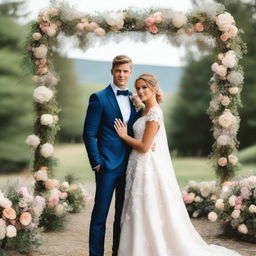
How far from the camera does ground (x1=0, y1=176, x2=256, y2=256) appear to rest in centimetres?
518

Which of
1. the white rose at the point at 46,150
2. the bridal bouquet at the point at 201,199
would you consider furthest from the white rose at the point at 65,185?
the bridal bouquet at the point at 201,199

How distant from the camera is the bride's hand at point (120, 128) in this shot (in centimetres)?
412

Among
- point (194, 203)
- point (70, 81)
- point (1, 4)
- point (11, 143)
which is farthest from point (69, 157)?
point (194, 203)

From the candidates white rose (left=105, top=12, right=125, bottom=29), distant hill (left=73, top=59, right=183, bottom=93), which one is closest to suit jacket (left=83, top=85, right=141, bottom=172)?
white rose (left=105, top=12, right=125, bottom=29)

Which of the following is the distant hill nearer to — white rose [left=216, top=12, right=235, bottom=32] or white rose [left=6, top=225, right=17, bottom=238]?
white rose [left=216, top=12, right=235, bottom=32]

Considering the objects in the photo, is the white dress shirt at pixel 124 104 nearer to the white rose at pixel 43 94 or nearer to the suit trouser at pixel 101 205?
the suit trouser at pixel 101 205

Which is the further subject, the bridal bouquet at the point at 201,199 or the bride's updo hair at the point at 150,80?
the bridal bouquet at the point at 201,199

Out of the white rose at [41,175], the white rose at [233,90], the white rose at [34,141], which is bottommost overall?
the white rose at [41,175]

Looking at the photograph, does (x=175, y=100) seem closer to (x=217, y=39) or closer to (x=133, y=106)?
(x=217, y=39)

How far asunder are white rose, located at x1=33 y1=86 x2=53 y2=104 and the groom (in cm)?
206

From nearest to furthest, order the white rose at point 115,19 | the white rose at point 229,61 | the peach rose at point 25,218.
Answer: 1. the peach rose at point 25,218
2. the white rose at point 115,19
3. the white rose at point 229,61

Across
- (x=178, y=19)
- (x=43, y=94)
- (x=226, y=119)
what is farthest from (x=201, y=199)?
(x=43, y=94)

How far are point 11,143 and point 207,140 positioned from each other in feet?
21.9

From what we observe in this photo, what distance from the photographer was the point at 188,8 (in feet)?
20.7
